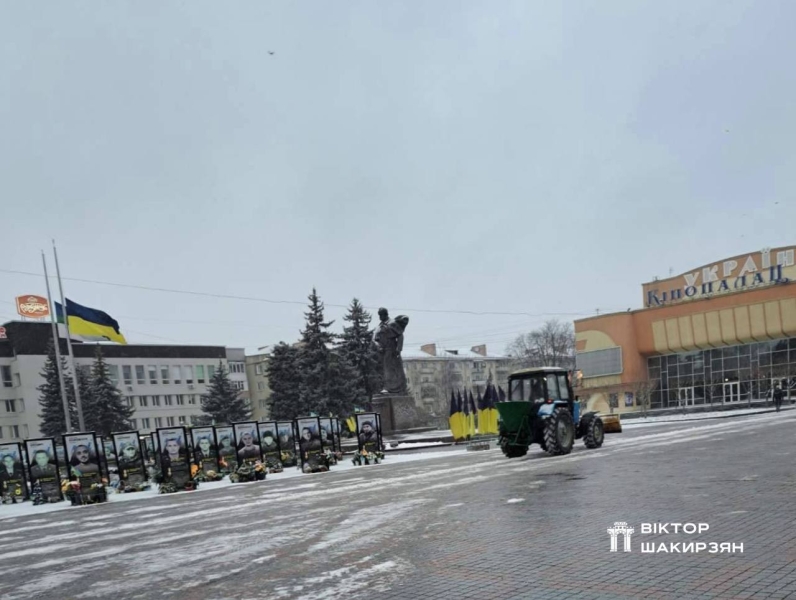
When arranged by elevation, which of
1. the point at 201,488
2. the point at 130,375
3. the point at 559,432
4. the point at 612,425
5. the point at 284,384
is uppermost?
the point at 130,375

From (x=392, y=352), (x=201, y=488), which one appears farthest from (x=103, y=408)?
(x=201, y=488)

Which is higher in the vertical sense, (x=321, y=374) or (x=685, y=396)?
(x=321, y=374)

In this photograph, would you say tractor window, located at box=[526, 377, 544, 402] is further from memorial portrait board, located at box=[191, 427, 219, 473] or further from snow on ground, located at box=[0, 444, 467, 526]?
memorial portrait board, located at box=[191, 427, 219, 473]

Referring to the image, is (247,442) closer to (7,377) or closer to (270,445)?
(270,445)

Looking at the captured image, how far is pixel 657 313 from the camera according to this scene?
6400cm

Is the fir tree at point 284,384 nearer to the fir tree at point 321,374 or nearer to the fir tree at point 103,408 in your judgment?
the fir tree at point 321,374

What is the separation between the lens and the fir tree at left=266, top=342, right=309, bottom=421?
179 feet

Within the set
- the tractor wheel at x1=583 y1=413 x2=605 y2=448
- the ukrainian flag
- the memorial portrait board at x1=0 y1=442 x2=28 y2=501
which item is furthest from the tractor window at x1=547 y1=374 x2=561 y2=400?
the ukrainian flag

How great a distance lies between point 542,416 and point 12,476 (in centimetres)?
1435

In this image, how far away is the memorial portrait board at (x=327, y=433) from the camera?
72.5 ft

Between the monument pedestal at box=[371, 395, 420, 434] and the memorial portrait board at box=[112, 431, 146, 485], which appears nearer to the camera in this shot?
the memorial portrait board at box=[112, 431, 146, 485]

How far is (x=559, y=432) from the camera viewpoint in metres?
17.4

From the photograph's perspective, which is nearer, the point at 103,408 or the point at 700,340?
the point at 103,408

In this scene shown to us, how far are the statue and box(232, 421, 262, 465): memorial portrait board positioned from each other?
10.6 metres
